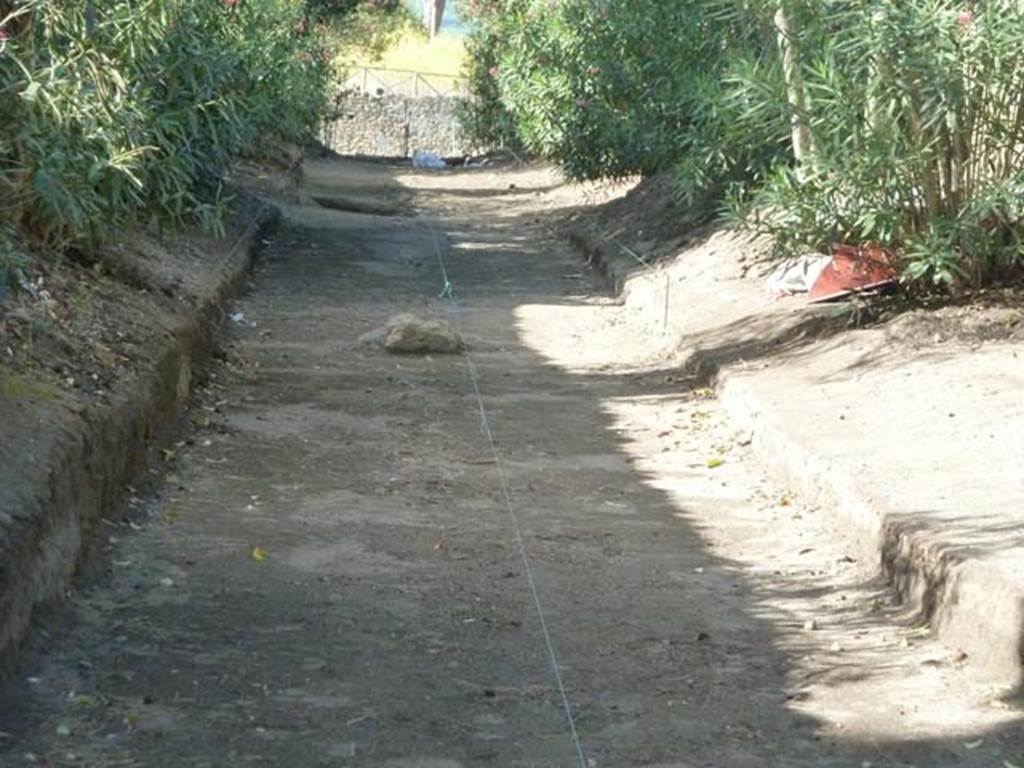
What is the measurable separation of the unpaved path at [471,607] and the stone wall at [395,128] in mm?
36512

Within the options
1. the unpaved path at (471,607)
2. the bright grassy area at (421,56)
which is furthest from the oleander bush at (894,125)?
the bright grassy area at (421,56)

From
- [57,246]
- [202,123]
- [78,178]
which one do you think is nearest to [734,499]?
[78,178]

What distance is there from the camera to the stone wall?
160 feet

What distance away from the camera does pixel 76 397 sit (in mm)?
8430

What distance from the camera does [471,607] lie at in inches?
289

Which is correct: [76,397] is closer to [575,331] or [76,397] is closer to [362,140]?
[575,331]

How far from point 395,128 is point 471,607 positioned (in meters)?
42.7

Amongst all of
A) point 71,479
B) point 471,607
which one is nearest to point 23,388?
point 71,479

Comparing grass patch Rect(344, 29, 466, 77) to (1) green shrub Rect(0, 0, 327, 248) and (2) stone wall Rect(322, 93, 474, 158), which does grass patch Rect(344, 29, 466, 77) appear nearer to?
(2) stone wall Rect(322, 93, 474, 158)

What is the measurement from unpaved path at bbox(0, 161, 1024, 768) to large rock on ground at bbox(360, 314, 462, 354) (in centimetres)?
71

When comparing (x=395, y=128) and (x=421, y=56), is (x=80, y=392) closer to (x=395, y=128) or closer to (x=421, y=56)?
(x=395, y=128)

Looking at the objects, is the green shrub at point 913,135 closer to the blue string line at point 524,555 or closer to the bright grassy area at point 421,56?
the blue string line at point 524,555

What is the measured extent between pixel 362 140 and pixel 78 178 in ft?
133

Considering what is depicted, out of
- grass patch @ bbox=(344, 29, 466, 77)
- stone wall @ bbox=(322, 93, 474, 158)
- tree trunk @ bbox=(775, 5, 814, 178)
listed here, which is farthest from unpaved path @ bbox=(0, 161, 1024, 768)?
grass patch @ bbox=(344, 29, 466, 77)
